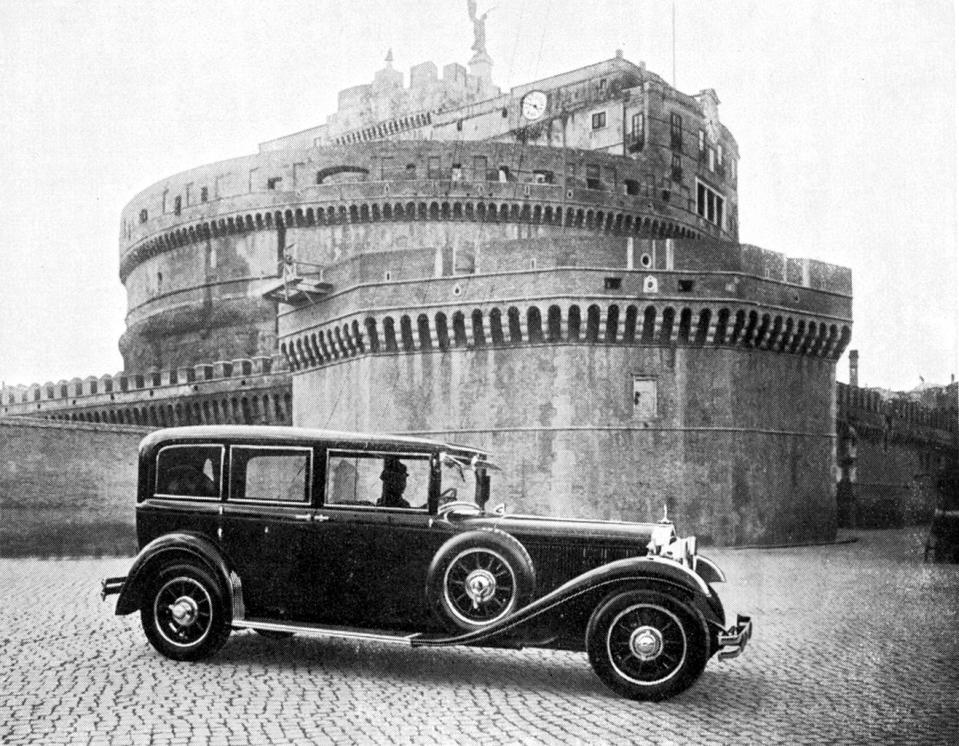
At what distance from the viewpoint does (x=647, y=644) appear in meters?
Answer: 5.68

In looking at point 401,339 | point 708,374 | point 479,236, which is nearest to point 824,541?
point 708,374

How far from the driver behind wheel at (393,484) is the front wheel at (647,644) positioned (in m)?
1.51

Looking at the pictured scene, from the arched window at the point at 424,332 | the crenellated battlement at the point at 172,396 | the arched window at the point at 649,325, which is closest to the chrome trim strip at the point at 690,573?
the arched window at the point at 649,325

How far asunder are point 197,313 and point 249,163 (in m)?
5.70

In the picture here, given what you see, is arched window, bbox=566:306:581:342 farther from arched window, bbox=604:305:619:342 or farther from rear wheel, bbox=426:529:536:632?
rear wheel, bbox=426:529:536:632

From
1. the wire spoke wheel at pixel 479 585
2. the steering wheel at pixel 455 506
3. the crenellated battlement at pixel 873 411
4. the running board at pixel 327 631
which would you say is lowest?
the running board at pixel 327 631

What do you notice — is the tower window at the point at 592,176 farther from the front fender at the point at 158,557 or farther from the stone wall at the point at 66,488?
the front fender at the point at 158,557

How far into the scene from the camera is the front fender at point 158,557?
6.61 meters

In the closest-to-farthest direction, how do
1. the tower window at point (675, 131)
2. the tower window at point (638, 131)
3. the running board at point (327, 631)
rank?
the running board at point (327, 631) < the tower window at point (638, 131) < the tower window at point (675, 131)

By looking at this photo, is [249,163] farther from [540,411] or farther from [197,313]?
[540,411]

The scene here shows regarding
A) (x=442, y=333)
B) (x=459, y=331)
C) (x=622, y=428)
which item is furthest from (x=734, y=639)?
(x=442, y=333)

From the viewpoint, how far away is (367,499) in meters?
6.56

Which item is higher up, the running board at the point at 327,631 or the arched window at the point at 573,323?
the arched window at the point at 573,323

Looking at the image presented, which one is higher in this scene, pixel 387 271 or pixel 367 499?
pixel 387 271
